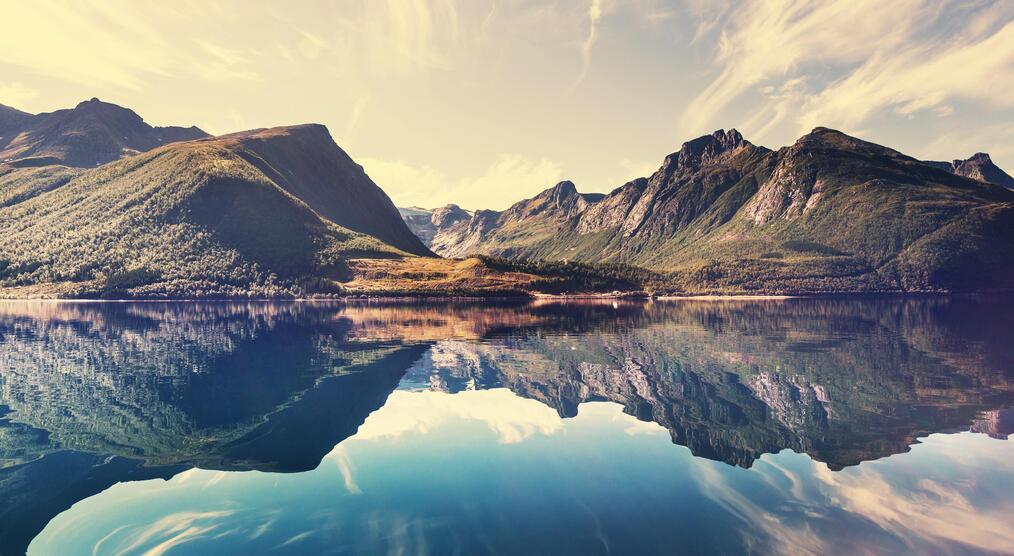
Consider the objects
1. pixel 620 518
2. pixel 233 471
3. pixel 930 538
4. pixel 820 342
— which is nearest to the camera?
pixel 930 538

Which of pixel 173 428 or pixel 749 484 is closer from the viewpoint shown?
pixel 749 484

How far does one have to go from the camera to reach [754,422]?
4744 cm

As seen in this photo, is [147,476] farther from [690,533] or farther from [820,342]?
[820,342]

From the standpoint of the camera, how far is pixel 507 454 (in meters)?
39.4

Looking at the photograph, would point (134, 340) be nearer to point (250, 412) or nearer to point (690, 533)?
point (250, 412)

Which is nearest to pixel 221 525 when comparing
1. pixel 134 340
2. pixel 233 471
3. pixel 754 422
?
pixel 233 471

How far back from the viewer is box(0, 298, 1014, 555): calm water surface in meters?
26.5

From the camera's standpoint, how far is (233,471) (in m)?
35.2

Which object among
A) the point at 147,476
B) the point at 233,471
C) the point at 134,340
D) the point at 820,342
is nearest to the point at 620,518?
the point at 233,471

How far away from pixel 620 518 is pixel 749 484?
10422 millimetres

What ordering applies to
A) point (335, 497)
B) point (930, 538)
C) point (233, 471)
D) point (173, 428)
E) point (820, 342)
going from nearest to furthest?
point (930, 538) < point (335, 497) < point (233, 471) < point (173, 428) < point (820, 342)

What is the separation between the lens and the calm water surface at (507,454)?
26469 mm

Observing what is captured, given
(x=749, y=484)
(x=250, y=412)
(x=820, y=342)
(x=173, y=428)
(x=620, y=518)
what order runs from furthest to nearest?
(x=820, y=342) < (x=250, y=412) < (x=173, y=428) < (x=749, y=484) < (x=620, y=518)

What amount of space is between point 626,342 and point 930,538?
8158cm
